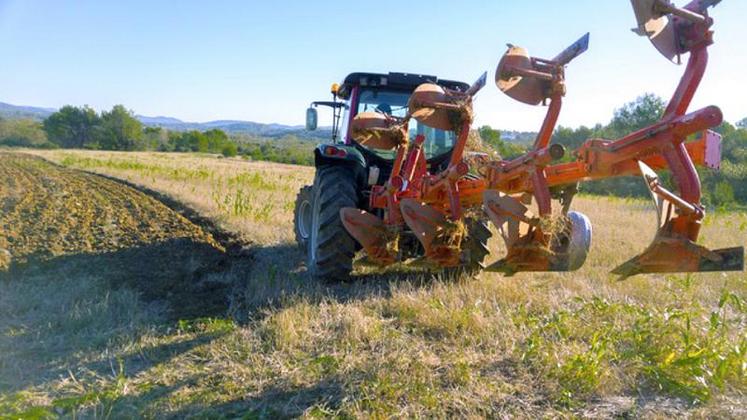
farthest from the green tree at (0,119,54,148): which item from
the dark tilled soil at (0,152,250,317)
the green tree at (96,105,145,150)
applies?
the dark tilled soil at (0,152,250,317)

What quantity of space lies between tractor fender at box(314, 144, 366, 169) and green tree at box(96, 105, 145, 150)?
55359 mm

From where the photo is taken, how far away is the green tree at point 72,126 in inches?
2146

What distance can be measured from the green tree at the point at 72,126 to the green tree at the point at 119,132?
52.5 inches

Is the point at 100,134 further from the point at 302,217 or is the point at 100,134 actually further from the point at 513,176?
the point at 513,176

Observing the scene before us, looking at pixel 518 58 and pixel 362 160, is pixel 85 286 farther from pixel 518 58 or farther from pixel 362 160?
pixel 518 58

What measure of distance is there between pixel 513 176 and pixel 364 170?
2349mm

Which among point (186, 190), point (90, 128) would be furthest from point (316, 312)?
point (90, 128)

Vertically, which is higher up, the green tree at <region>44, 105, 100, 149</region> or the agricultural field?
the green tree at <region>44, 105, 100, 149</region>

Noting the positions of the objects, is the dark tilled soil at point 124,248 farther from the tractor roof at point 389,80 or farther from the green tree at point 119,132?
the green tree at point 119,132


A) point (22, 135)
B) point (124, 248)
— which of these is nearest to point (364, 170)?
point (124, 248)

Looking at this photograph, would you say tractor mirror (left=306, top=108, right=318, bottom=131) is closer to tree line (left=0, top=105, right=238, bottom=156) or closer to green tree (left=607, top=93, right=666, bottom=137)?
green tree (left=607, top=93, right=666, bottom=137)

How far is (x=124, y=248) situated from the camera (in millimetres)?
6598

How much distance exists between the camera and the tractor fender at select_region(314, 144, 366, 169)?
16.8 ft

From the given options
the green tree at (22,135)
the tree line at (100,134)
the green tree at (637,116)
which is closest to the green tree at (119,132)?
the tree line at (100,134)
